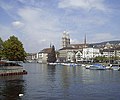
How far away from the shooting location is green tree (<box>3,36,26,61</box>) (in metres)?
75.4

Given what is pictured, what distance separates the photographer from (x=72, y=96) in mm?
35844

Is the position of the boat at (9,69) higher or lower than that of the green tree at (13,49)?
lower

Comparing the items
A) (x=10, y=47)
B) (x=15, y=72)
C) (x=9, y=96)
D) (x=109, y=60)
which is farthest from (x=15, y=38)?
(x=109, y=60)

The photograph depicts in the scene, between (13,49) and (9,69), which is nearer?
(9,69)

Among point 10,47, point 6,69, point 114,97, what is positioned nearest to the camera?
point 114,97

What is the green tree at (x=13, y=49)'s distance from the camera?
7544cm

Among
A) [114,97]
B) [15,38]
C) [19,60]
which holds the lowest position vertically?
[114,97]

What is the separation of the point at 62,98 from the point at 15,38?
4713cm

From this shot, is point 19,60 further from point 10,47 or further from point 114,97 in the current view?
point 114,97

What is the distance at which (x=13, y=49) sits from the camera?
7588cm

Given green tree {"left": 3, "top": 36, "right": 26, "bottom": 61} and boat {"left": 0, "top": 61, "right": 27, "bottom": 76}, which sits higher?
green tree {"left": 3, "top": 36, "right": 26, "bottom": 61}

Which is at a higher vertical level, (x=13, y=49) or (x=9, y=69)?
(x=13, y=49)

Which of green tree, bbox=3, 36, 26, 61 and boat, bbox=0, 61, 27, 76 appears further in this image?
green tree, bbox=3, 36, 26, 61

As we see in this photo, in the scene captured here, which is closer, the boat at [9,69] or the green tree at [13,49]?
the boat at [9,69]
